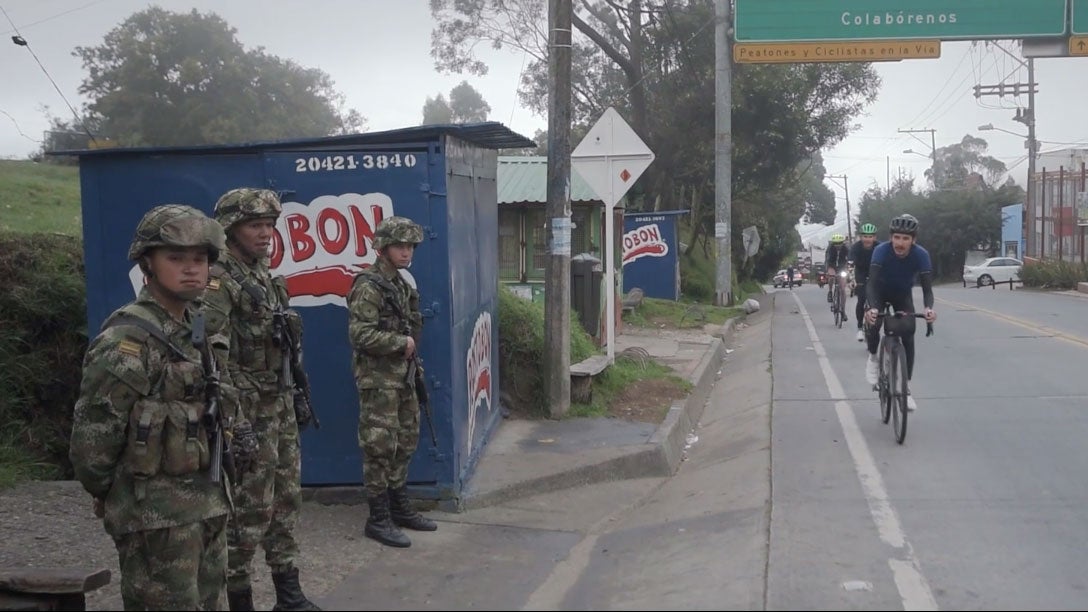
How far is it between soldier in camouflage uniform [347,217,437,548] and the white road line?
2.85 m

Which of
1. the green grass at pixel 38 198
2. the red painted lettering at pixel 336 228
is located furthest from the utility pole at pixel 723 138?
the red painted lettering at pixel 336 228

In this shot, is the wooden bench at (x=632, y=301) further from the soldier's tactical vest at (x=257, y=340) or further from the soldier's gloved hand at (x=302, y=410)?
the soldier's tactical vest at (x=257, y=340)

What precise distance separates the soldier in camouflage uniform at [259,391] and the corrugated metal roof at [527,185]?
511 inches

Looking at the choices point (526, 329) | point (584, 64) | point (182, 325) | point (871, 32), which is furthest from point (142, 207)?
point (584, 64)

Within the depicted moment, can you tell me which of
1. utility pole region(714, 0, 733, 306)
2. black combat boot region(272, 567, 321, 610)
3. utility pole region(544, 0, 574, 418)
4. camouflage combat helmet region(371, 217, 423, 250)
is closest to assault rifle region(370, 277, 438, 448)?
camouflage combat helmet region(371, 217, 423, 250)

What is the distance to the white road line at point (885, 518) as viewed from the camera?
519 cm

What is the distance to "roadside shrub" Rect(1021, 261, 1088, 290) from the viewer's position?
3669 cm

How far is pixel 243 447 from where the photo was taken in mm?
4352

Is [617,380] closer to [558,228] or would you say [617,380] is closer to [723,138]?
[558,228]

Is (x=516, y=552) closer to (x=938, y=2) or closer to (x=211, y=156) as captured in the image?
(x=211, y=156)

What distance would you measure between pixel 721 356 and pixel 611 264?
17.3 feet

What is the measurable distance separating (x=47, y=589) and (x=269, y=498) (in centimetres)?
107

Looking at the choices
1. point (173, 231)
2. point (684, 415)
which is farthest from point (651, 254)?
point (173, 231)

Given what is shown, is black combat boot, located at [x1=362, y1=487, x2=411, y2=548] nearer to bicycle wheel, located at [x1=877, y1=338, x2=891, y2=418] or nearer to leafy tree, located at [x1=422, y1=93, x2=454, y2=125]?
bicycle wheel, located at [x1=877, y1=338, x2=891, y2=418]
